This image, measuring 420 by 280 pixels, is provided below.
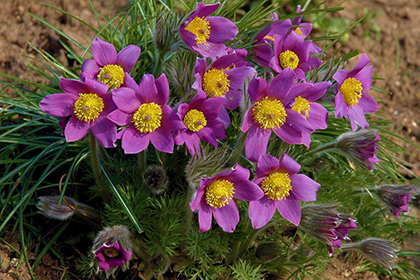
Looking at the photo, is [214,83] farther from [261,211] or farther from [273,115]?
[261,211]

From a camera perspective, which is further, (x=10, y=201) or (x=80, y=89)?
(x=10, y=201)

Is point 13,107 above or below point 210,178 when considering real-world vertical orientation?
below

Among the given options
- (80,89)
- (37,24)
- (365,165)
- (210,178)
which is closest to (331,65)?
(365,165)

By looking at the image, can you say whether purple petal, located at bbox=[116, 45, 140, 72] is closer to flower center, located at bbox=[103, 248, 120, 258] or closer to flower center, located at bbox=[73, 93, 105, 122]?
flower center, located at bbox=[73, 93, 105, 122]

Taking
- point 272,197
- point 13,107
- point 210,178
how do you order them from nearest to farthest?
point 210,178 < point 272,197 < point 13,107

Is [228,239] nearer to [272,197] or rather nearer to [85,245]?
[272,197]

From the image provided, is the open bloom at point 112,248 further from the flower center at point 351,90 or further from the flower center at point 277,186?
the flower center at point 351,90

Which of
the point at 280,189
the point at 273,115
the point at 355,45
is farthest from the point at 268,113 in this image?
the point at 355,45
